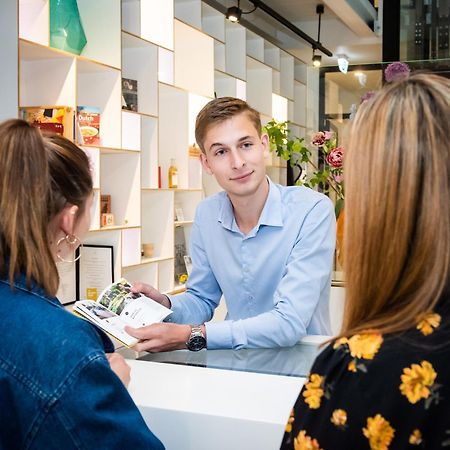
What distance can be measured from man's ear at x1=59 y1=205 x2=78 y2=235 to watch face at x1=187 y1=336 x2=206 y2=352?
714 millimetres

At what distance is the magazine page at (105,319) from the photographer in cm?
180

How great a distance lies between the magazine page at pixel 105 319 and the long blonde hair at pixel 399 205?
3.20 feet

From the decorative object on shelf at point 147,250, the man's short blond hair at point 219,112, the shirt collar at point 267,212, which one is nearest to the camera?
the shirt collar at point 267,212

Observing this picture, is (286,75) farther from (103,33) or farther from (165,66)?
(103,33)

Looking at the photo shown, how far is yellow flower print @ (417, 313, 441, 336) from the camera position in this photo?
860 mm

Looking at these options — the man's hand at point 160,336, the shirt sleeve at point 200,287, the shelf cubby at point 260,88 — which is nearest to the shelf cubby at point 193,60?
the shelf cubby at point 260,88

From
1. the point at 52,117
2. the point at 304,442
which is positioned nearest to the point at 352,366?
the point at 304,442

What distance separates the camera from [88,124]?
13.7ft

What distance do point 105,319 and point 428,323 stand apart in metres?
1.17

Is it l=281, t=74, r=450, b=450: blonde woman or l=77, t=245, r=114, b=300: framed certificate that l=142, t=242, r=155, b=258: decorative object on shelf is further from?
l=281, t=74, r=450, b=450: blonde woman

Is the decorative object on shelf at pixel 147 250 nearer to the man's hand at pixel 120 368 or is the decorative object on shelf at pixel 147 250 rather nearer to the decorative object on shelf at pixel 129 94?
the decorative object on shelf at pixel 129 94

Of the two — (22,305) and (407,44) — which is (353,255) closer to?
(22,305)

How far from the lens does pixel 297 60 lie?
29.5 feet

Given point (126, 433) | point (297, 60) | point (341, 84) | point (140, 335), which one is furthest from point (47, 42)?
point (297, 60)
